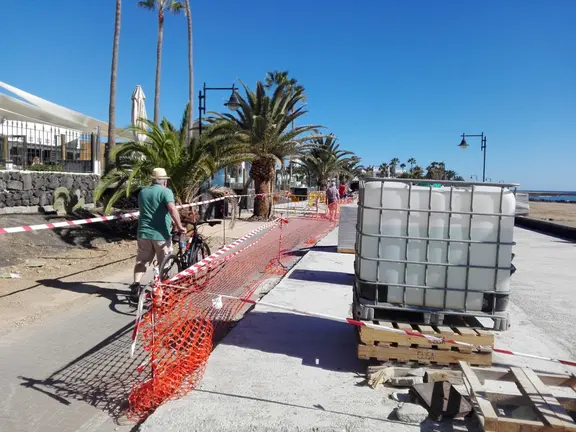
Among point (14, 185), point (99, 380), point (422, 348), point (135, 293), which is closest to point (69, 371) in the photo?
point (99, 380)

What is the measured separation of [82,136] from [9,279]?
1051cm

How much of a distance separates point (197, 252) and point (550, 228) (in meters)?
19.2

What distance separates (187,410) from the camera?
3.41 m

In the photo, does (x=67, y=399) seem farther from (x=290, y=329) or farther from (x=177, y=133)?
(x=177, y=133)

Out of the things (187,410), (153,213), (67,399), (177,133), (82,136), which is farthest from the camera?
(82,136)

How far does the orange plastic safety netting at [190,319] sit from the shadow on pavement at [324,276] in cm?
67

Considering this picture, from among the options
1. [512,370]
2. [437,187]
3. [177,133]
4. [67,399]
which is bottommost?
[67,399]

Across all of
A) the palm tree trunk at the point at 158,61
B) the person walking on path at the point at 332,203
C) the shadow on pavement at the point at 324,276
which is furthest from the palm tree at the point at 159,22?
the shadow on pavement at the point at 324,276

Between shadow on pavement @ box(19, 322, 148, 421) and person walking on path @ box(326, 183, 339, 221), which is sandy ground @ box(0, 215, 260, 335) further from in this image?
person walking on path @ box(326, 183, 339, 221)

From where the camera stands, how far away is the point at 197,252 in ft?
23.8

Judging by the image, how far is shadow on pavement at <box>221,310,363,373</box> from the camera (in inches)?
178

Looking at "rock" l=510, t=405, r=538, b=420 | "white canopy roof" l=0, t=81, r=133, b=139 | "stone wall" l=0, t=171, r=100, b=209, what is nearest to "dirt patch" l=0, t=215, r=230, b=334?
"stone wall" l=0, t=171, r=100, b=209

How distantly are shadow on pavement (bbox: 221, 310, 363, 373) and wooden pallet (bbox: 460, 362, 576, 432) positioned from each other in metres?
1.14

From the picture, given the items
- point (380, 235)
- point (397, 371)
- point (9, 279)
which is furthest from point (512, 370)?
point (9, 279)
